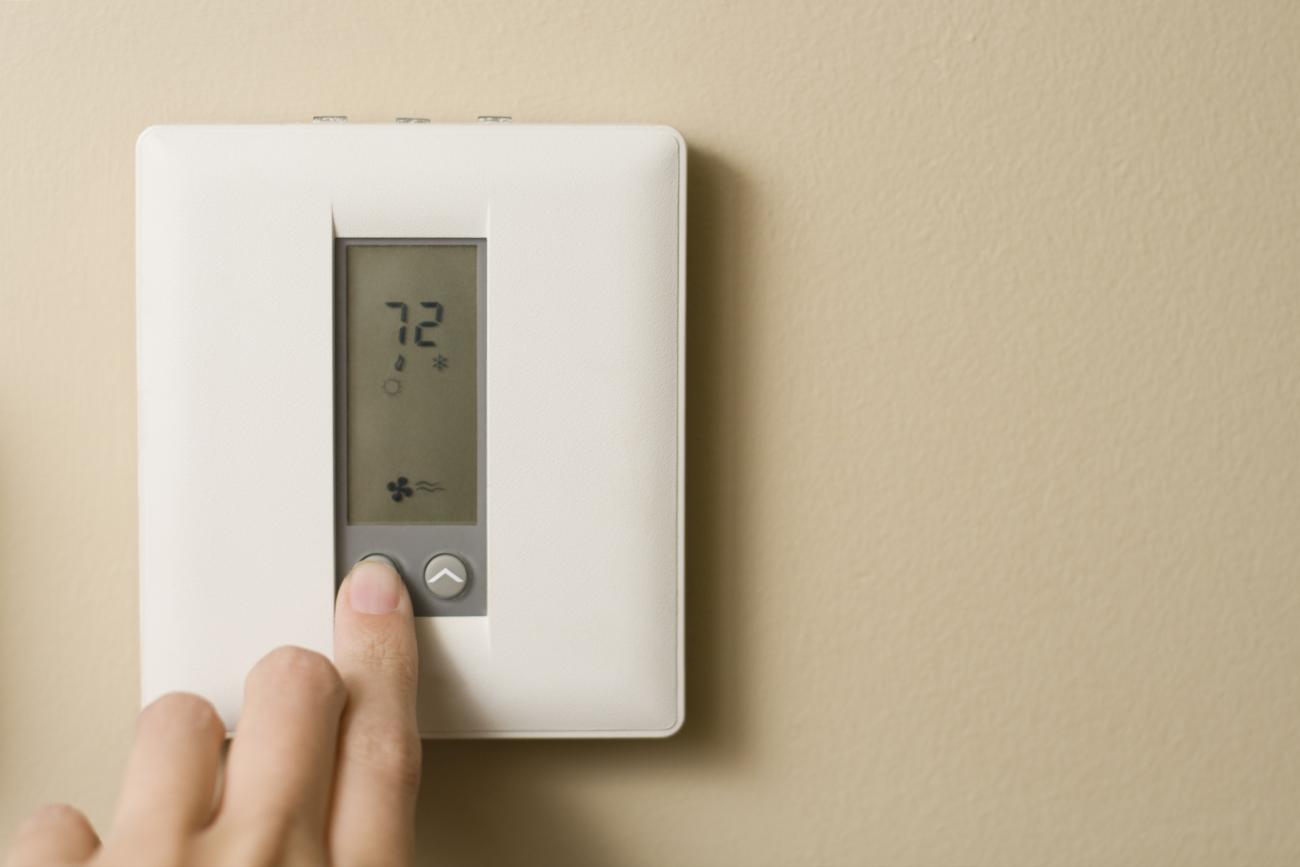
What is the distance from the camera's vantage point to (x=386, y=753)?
0.36 metres

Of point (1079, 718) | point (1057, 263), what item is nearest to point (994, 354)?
point (1057, 263)

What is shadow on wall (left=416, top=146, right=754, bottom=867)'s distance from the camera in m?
0.41

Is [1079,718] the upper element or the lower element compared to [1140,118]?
lower

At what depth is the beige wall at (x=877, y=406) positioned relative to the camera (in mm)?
407

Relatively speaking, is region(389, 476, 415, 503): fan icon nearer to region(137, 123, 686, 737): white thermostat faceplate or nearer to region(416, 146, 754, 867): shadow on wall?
region(137, 123, 686, 737): white thermostat faceplate

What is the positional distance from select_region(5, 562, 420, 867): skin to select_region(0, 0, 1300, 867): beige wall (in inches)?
2.6

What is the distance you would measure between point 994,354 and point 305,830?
0.30m

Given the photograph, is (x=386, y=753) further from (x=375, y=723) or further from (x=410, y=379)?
(x=410, y=379)

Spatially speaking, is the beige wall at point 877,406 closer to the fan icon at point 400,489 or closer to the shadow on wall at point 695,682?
the shadow on wall at point 695,682

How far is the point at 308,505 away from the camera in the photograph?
38 centimetres

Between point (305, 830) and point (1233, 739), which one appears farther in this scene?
point (1233, 739)

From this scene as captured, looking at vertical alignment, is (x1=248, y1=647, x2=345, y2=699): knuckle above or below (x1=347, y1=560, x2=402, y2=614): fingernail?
below

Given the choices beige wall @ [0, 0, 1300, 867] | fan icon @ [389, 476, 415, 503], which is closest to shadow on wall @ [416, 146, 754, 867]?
beige wall @ [0, 0, 1300, 867]

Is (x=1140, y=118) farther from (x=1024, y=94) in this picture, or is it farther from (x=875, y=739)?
(x=875, y=739)
